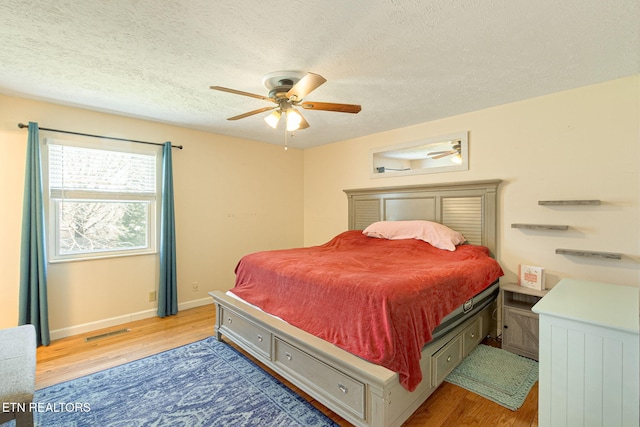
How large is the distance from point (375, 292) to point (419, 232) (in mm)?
1838

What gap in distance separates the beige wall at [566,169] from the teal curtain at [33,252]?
335 centimetres

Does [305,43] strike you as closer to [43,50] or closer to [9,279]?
[43,50]

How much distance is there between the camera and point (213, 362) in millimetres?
2541

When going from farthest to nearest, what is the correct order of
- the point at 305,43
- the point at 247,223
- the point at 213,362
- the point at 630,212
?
the point at 247,223 < the point at 213,362 < the point at 630,212 < the point at 305,43

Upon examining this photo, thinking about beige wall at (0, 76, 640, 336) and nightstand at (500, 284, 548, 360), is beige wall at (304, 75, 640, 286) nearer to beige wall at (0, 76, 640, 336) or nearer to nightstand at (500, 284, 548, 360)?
beige wall at (0, 76, 640, 336)

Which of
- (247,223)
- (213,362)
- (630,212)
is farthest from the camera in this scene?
(247,223)

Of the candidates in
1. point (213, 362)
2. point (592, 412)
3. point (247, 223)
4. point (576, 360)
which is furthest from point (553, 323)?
point (247, 223)

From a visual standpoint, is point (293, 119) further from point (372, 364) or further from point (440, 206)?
point (440, 206)

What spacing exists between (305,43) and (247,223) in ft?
10.3

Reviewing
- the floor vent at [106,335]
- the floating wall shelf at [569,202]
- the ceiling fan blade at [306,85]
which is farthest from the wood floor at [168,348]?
the ceiling fan blade at [306,85]

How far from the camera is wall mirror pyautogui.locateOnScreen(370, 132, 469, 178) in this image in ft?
11.1

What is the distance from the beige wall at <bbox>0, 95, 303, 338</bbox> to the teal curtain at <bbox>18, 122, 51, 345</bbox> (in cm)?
14

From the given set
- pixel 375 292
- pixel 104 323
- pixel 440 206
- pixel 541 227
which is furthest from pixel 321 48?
pixel 104 323

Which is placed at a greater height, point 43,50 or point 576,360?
point 43,50
